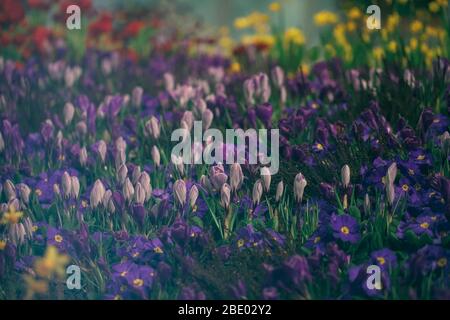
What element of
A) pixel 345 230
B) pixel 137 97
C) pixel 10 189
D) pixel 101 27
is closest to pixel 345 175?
pixel 345 230

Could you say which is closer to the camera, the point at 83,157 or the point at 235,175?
the point at 235,175

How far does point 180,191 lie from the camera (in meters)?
3.48

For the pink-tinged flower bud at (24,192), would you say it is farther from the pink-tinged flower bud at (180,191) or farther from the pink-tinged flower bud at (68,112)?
the pink-tinged flower bud at (68,112)

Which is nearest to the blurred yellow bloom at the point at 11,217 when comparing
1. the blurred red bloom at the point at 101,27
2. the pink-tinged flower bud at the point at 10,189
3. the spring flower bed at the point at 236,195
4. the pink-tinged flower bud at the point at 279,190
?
the spring flower bed at the point at 236,195

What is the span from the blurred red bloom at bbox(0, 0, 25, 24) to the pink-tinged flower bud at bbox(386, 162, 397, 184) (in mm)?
4742

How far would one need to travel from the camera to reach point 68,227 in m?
3.57

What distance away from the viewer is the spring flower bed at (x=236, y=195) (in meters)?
3.09

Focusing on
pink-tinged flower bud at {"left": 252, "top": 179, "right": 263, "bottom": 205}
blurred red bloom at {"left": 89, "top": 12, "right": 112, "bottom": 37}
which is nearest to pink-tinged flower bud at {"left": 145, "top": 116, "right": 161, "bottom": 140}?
pink-tinged flower bud at {"left": 252, "top": 179, "right": 263, "bottom": 205}

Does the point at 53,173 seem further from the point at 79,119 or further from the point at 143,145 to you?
the point at 79,119

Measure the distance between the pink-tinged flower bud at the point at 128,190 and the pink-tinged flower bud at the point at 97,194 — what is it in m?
0.13

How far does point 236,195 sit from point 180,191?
311 mm

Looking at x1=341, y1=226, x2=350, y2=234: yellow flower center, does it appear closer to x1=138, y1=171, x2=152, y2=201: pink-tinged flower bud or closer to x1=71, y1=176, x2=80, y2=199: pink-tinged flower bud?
x1=138, y1=171, x2=152, y2=201: pink-tinged flower bud

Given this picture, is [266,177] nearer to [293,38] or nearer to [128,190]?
[128,190]

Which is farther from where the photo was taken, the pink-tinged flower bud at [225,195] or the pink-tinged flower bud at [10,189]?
the pink-tinged flower bud at [10,189]
